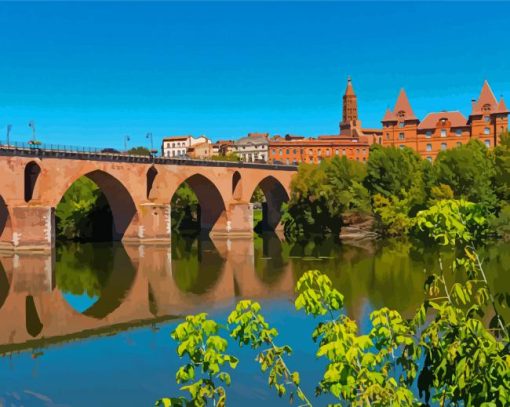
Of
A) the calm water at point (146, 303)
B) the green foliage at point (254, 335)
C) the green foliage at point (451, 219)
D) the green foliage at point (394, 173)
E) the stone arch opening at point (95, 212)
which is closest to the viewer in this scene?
the green foliage at point (451, 219)

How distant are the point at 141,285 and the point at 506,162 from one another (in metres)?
35.6

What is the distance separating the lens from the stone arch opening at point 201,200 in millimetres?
61219

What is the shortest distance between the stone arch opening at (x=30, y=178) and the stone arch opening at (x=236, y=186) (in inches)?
971

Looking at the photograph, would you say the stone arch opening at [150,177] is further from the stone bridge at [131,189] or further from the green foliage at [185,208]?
the green foliage at [185,208]

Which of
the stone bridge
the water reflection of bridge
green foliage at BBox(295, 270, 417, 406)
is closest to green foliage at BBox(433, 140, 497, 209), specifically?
the water reflection of bridge

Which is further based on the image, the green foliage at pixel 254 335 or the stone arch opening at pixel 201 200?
the stone arch opening at pixel 201 200

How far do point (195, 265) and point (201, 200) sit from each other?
25062mm

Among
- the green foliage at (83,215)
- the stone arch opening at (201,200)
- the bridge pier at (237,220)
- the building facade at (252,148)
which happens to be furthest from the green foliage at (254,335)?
the building facade at (252,148)

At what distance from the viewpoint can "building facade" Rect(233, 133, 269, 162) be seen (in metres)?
127

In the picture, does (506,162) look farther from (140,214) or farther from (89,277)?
(89,277)

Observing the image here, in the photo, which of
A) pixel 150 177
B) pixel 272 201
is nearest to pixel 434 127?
pixel 272 201

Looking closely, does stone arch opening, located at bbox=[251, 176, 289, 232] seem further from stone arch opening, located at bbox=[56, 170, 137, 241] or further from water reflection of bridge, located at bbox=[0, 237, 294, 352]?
water reflection of bridge, located at bbox=[0, 237, 294, 352]

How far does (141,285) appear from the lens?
31.0m

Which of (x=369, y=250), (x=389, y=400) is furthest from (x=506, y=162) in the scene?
(x=389, y=400)
